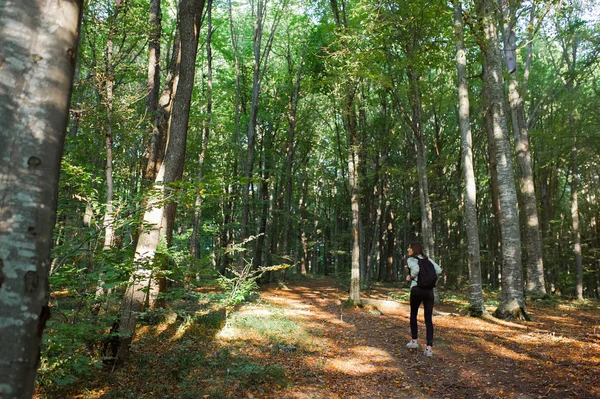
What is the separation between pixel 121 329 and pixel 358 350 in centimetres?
429

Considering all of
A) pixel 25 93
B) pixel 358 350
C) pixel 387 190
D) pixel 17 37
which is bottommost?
pixel 358 350

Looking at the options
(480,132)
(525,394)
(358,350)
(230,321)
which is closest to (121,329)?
(230,321)

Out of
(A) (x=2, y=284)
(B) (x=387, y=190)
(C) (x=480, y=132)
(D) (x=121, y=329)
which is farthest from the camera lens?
(B) (x=387, y=190)

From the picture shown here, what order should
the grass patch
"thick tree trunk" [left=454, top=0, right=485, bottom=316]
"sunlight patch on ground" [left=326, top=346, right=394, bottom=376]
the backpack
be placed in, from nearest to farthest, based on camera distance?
1. "sunlight patch on ground" [left=326, top=346, right=394, bottom=376]
2. the backpack
3. the grass patch
4. "thick tree trunk" [left=454, top=0, right=485, bottom=316]

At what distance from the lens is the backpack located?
639 centimetres

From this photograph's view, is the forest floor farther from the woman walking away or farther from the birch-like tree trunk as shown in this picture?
the birch-like tree trunk

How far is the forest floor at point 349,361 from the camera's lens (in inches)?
189

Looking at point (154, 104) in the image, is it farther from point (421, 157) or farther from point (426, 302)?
point (421, 157)

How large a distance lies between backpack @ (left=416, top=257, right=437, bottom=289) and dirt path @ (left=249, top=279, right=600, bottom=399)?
129 centimetres

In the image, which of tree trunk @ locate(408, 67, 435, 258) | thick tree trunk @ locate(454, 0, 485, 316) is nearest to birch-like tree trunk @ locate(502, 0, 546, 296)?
tree trunk @ locate(408, 67, 435, 258)

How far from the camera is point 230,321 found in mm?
8000

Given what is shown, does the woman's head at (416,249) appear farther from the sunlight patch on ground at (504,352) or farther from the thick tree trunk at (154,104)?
the thick tree trunk at (154,104)

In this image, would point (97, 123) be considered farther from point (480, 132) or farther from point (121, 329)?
point (480, 132)

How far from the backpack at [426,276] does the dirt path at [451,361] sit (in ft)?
4.23
